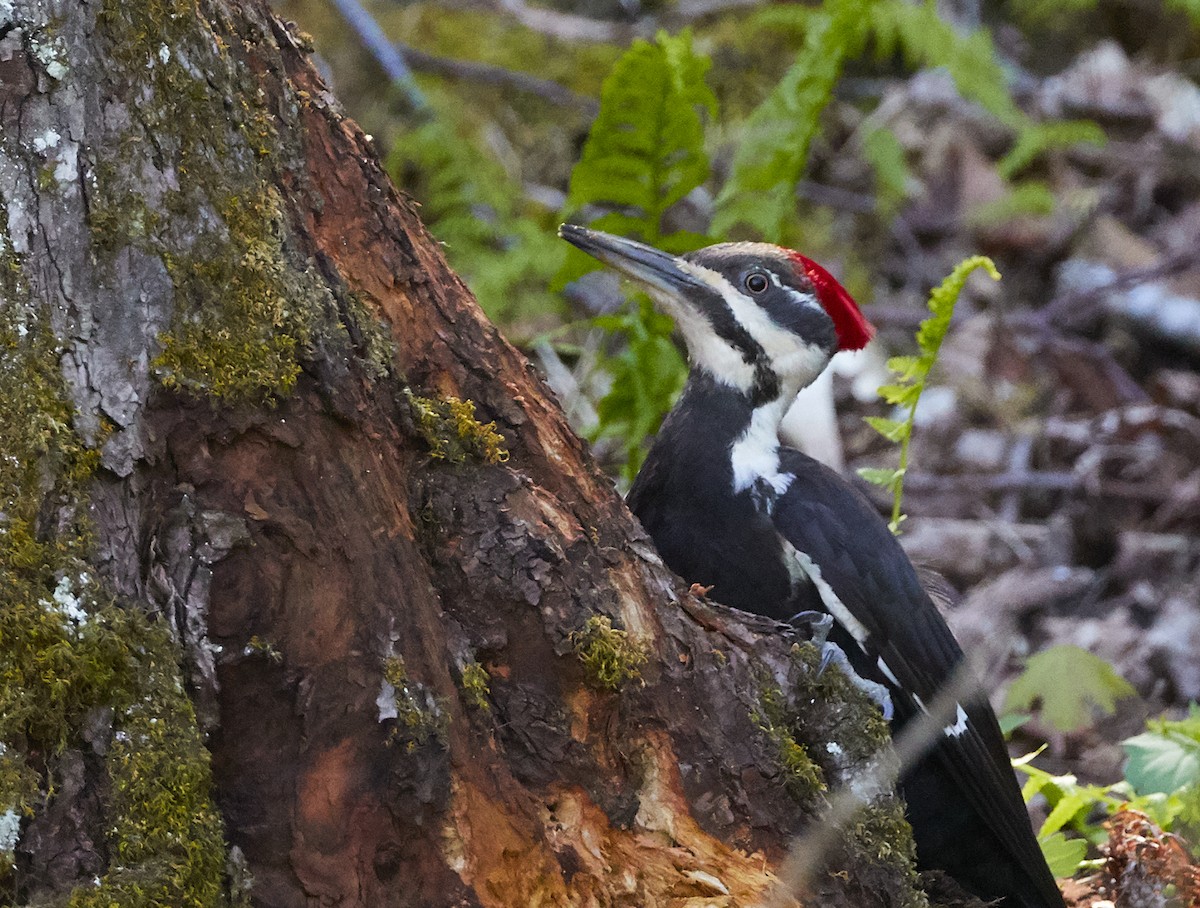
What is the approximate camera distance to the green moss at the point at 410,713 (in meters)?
1.64

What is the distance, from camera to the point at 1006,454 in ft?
16.9

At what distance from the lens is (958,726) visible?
2.57m

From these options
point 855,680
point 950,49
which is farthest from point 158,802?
point 950,49

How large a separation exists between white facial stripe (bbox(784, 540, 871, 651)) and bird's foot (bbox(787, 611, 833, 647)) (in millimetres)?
58

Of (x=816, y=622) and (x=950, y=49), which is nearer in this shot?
(x=816, y=622)

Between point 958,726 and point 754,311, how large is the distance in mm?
1031

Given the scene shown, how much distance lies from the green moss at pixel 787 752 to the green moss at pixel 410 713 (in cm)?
56

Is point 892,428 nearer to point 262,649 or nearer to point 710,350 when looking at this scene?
point 710,350

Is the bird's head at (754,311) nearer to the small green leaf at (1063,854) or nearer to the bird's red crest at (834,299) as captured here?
the bird's red crest at (834,299)

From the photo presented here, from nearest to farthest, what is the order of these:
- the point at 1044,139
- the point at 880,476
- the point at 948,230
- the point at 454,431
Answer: the point at 454,431
the point at 880,476
the point at 1044,139
the point at 948,230

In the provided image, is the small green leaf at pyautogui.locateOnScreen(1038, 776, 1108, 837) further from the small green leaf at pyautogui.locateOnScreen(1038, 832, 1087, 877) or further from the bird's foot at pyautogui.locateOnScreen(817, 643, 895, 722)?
the bird's foot at pyautogui.locateOnScreen(817, 643, 895, 722)

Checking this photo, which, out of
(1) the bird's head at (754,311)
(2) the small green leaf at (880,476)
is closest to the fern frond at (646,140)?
(1) the bird's head at (754,311)

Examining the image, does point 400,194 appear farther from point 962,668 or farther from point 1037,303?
point 1037,303

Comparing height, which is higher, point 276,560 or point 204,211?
point 204,211
